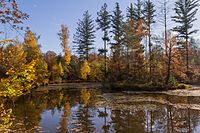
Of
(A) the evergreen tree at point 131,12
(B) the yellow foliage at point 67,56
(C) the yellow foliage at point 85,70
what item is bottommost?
(C) the yellow foliage at point 85,70

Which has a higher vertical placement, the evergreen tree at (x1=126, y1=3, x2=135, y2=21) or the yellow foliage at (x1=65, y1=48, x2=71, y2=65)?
the evergreen tree at (x1=126, y1=3, x2=135, y2=21)

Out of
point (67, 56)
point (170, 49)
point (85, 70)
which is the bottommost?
point (85, 70)

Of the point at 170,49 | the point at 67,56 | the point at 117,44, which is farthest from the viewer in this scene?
the point at 67,56

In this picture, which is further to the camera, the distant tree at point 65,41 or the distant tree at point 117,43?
the distant tree at point 65,41

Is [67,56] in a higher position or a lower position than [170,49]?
higher

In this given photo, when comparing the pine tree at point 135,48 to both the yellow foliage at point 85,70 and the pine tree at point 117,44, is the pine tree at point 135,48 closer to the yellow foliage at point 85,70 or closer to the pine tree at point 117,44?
the pine tree at point 117,44

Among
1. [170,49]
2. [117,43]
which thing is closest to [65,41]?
[117,43]

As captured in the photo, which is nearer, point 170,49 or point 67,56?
point 170,49

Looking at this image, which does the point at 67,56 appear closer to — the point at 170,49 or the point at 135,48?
the point at 135,48

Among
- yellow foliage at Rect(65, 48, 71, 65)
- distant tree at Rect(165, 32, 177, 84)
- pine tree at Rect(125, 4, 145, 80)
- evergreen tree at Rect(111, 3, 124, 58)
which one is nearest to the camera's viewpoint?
distant tree at Rect(165, 32, 177, 84)

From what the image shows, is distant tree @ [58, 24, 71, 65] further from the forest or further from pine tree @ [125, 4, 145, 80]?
pine tree @ [125, 4, 145, 80]

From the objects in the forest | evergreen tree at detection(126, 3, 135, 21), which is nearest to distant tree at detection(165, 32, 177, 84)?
the forest

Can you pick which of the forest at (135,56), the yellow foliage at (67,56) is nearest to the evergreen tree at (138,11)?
the forest at (135,56)

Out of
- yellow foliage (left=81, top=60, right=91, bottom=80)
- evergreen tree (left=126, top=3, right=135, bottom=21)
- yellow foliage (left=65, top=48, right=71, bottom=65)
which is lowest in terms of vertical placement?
yellow foliage (left=81, top=60, right=91, bottom=80)
